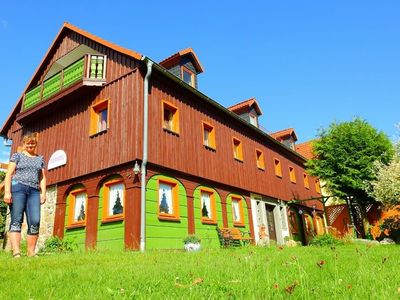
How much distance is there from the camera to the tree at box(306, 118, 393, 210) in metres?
20.9

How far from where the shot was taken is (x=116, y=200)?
11.9 meters

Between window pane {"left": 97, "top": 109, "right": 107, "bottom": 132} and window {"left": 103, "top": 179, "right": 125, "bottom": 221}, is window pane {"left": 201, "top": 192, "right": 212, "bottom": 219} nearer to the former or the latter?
window {"left": 103, "top": 179, "right": 125, "bottom": 221}

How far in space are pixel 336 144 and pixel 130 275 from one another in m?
20.4

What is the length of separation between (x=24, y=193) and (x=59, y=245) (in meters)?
6.91

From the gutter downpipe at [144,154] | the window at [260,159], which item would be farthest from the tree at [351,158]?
the gutter downpipe at [144,154]

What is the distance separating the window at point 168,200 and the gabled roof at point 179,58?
6.32 m

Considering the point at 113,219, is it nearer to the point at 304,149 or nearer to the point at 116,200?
the point at 116,200

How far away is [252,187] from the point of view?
18219 mm

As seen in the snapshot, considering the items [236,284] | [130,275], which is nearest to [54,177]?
[130,275]

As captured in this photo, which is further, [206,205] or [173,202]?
[206,205]

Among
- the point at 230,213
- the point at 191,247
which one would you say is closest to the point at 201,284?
the point at 191,247

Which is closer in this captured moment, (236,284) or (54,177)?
(236,284)

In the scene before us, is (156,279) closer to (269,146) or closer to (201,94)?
(201,94)

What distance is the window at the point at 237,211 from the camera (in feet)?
53.1
